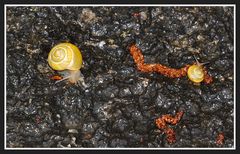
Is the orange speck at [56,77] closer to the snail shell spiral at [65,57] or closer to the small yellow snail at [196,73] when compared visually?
the snail shell spiral at [65,57]

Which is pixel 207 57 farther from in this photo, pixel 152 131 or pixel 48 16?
pixel 48 16

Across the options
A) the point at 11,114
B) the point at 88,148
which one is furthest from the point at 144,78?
the point at 11,114

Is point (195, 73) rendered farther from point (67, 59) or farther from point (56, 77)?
point (56, 77)

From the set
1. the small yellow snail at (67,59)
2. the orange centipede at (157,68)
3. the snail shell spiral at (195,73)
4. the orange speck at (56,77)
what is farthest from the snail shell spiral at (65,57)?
the snail shell spiral at (195,73)

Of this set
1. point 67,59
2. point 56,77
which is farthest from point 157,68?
point 56,77

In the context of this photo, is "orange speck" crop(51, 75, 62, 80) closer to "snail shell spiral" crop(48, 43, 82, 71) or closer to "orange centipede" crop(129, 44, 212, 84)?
"snail shell spiral" crop(48, 43, 82, 71)

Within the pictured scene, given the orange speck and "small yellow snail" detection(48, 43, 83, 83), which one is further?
the orange speck

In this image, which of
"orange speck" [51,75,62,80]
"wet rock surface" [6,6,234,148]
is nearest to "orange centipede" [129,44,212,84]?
"wet rock surface" [6,6,234,148]
